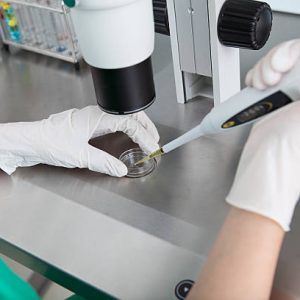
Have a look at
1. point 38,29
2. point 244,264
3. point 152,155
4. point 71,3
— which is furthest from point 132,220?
point 38,29

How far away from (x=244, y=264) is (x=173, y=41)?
0.57m

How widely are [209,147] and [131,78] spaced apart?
0.86 ft

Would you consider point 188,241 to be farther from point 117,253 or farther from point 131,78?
point 131,78

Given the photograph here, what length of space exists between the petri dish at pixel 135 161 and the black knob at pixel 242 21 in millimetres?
287

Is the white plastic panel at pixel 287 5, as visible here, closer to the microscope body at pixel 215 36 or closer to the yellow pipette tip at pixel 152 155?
the microscope body at pixel 215 36

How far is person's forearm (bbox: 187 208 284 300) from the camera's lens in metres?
0.65

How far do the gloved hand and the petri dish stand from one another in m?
0.31

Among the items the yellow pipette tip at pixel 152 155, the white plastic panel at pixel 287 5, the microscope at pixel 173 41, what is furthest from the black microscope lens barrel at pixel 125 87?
the white plastic panel at pixel 287 5

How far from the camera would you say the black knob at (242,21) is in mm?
954

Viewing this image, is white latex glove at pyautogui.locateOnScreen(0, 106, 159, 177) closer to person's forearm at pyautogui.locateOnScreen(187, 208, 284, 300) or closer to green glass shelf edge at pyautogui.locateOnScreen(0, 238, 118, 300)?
green glass shelf edge at pyautogui.locateOnScreen(0, 238, 118, 300)

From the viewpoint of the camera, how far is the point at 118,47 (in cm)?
77

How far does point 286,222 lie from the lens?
2.19 ft

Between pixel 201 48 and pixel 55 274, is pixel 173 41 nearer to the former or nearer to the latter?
pixel 201 48

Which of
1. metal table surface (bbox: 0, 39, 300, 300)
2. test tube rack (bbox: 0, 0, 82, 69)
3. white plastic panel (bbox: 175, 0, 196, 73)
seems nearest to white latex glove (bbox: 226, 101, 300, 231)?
metal table surface (bbox: 0, 39, 300, 300)
